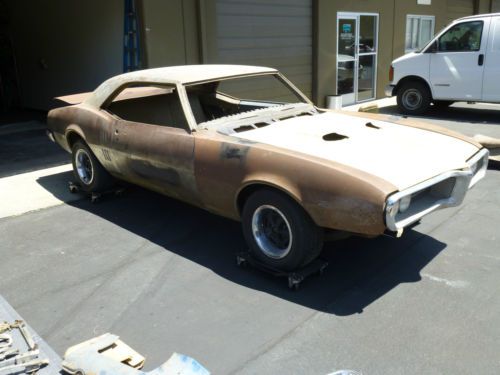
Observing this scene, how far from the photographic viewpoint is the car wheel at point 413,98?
409 inches

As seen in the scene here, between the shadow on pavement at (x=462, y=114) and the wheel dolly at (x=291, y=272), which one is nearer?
the wheel dolly at (x=291, y=272)

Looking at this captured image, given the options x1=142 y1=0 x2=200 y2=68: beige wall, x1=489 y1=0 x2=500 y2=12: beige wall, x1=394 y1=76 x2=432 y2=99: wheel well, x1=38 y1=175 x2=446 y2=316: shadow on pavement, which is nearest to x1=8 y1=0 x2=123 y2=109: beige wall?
x1=142 y1=0 x2=200 y2=68: beige wall

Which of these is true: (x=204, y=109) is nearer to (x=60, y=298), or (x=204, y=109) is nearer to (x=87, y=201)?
(x=87, y=201)

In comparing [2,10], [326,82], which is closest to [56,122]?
[326,82]

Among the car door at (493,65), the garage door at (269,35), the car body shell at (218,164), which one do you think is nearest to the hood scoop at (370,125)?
the car body shell at (218,164)

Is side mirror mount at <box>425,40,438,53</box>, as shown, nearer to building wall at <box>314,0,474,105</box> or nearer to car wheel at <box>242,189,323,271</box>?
building wall at <box>314,0,474,105</box>

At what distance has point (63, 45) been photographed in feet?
34.6

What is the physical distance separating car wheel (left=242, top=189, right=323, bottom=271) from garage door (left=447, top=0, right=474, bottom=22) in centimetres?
1415

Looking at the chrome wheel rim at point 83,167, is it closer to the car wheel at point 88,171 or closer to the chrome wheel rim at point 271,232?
the car wheel at point 88,171

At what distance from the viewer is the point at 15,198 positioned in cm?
557

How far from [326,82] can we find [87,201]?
23.3 ft

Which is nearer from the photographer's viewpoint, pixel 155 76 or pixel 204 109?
pixel 155 76

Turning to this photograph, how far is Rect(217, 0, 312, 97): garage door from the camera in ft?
29.1

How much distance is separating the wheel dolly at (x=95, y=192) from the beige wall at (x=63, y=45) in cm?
383
